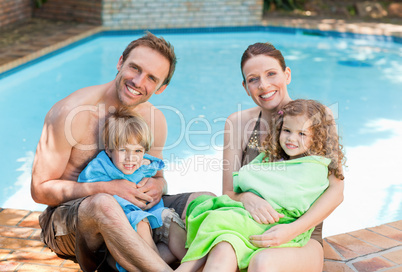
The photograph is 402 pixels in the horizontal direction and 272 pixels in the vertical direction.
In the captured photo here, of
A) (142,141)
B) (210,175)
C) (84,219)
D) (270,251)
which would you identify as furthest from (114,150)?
(210,175)

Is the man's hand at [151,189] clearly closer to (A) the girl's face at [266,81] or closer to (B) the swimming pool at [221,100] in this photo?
(A) the girl's face at [266,81]

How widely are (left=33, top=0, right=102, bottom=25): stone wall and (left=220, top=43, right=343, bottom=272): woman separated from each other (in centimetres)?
938

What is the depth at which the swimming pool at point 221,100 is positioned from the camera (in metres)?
5.79

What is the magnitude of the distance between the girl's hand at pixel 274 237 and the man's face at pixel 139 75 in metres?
1.18

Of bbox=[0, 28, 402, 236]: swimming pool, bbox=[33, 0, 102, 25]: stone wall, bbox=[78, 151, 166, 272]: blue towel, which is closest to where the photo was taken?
bbox=[78, 151, 166, 272]: blue towel

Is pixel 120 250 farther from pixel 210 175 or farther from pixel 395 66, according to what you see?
pixel 395 66

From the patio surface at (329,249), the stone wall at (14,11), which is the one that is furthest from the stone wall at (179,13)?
the patio surface at (329,249)

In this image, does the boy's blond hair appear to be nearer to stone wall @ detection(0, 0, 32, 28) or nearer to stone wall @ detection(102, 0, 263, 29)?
stone wall @ detection(0, 0, 32, 28)

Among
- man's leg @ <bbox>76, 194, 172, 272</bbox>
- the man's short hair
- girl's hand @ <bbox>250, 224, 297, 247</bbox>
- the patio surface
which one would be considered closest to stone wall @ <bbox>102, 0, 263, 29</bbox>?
the patio surface

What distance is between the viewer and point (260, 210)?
289 cm

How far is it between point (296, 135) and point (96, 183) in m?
1.22

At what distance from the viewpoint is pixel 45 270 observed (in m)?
3.21

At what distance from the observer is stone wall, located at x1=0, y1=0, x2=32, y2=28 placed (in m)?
10.7

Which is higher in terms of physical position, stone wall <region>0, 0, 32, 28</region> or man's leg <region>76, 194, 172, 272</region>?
stone wall <region>0, 0, 32, 28</region>
